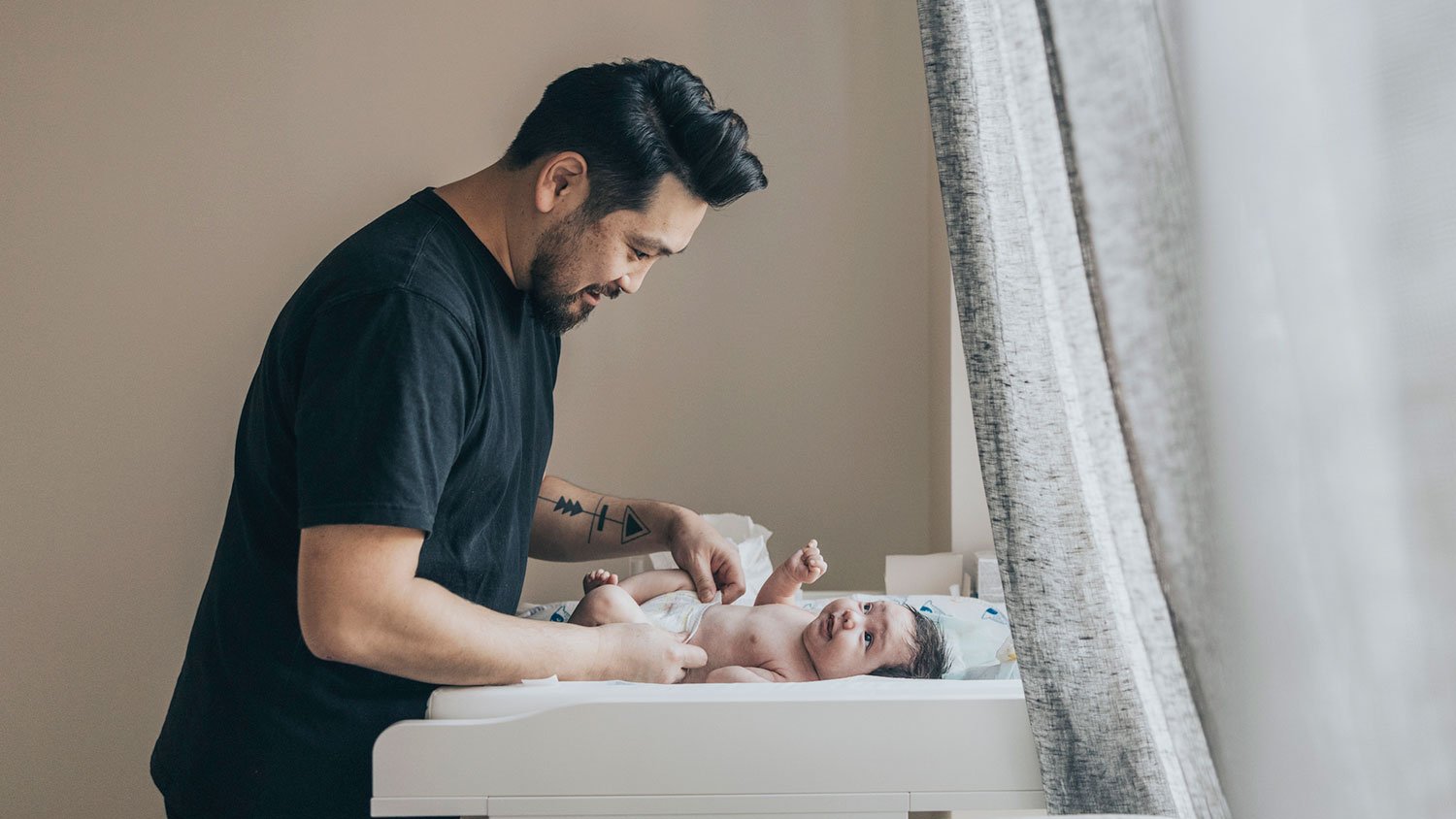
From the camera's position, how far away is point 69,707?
2.62m

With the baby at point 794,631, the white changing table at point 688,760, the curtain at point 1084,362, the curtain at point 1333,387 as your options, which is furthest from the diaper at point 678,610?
the curtain at point 1333,387

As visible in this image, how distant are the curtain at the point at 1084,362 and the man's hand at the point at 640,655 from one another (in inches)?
18.3

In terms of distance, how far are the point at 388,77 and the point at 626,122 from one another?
1.69 m

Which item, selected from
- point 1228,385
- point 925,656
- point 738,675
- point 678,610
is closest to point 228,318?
point 678,610

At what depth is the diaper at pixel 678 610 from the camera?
1600 millimetres

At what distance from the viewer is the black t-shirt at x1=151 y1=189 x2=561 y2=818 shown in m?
0.97

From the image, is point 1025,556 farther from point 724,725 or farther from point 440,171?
point 440,171

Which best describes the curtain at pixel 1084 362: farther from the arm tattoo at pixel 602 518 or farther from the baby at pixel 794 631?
the arm tattoo at pixel 602 518

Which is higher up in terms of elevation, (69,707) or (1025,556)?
(1025,556)

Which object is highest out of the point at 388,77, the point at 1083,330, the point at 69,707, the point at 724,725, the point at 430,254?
the point at 388,77

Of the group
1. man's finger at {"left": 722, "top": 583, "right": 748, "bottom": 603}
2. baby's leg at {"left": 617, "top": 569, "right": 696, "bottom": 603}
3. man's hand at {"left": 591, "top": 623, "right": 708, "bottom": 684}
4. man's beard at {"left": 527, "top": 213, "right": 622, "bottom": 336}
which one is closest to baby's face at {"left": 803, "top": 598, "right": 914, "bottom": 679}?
man's finger at {"left": 722, "top": 583, "right": 748, "bottom": 603}

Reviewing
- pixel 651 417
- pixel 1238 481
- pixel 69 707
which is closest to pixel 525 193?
pixel 1238 481

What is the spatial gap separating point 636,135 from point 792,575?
0.76 m

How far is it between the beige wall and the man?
126cm
